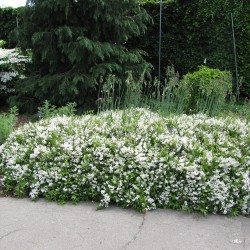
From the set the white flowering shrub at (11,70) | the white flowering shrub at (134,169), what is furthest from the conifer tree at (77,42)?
the white flowering shrub at (134,169)

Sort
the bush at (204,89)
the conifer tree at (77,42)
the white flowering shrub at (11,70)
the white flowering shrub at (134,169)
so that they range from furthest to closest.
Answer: the white flowering shrub at (11,70), the conifer tree at (77,42), the bush at (204,89), the white flowering shrub at (134,169)

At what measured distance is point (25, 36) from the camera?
6.84 meters

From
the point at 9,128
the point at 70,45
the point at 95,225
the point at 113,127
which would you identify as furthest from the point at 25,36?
the point at 95,225

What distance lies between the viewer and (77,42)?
6.24 m

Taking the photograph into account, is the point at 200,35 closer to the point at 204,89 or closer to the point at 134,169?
the point at 204,89

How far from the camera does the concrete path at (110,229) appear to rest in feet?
8.30

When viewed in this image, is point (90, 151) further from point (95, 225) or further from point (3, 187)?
point (3, 187)

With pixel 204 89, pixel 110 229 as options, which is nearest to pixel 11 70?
pixel 204 89

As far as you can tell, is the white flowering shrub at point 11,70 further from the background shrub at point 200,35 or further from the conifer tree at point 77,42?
the background shrub at point 200,35

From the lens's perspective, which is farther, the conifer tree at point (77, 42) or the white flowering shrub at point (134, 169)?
the conifer tree at point (77, 42)

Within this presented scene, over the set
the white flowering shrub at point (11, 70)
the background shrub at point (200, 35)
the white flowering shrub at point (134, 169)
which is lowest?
the white flowering shrub at point (134, 169)

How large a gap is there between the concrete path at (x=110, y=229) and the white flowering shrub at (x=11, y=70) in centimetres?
510

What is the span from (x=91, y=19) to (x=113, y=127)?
11.2ft

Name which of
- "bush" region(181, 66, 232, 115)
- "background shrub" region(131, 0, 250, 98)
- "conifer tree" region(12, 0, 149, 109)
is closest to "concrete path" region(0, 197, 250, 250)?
"bush" region(181, 66, 232, 115)
